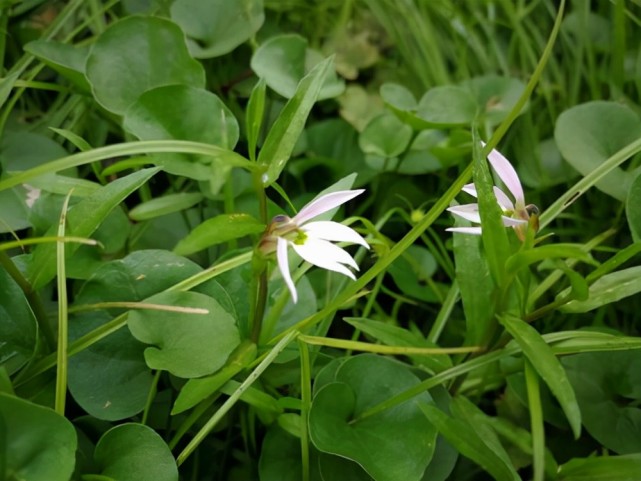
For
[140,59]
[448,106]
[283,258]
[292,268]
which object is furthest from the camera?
[448,106]

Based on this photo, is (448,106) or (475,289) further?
(448,106)

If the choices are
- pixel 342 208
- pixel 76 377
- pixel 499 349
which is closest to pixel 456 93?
pixel 342 208

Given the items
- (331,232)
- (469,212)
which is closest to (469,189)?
(469,212)

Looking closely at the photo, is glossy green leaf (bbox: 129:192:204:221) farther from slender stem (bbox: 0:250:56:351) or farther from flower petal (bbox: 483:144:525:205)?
flower petal (bbox: 483:144:525:205)

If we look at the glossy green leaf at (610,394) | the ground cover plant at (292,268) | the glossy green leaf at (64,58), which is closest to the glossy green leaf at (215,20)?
the ground cover plant at (292,268)

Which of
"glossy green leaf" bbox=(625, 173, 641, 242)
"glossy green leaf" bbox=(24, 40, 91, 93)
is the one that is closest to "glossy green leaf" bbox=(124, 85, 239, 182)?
"glossy green leaf" bbox=(24, 40, 91, 93)

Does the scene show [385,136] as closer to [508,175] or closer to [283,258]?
[508,175]
